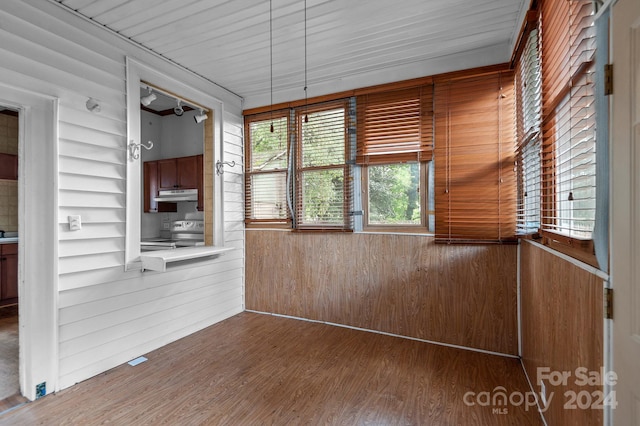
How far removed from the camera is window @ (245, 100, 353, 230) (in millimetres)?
3631

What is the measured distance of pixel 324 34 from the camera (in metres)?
2.72

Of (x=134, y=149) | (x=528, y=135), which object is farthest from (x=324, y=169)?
(x=528, y=135)

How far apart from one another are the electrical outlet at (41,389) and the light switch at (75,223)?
3.62 ft

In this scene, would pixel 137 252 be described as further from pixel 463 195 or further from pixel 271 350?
pixel 463 195

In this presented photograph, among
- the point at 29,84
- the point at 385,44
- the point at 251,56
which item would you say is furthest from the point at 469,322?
the point at 29,84

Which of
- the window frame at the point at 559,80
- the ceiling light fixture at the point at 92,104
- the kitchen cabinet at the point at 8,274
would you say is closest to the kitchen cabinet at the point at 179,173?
the ceiling light fixture at the point at 92,104

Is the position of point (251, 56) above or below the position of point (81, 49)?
above

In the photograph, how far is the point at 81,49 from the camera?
7.97ft

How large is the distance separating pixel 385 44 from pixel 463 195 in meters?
1.59

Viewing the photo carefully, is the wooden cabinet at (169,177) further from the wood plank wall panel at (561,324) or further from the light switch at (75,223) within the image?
the wood plank wall panel at (561,324)

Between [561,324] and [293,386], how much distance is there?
5.87 feet

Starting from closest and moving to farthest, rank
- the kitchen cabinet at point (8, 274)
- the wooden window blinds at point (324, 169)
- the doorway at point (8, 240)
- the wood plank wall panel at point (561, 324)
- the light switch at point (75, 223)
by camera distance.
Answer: the wood plank wall panel at point (561, 324), the light switch at point (75, 223), the doorway at point (8, 240), the wooden window blinds at point (324, 169), the kitchen cabinet at point (8, 274)

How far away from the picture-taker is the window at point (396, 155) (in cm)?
322

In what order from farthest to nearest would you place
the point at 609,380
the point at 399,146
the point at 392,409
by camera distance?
the point at 399,146
the point at 392,409
the point at 609,380
